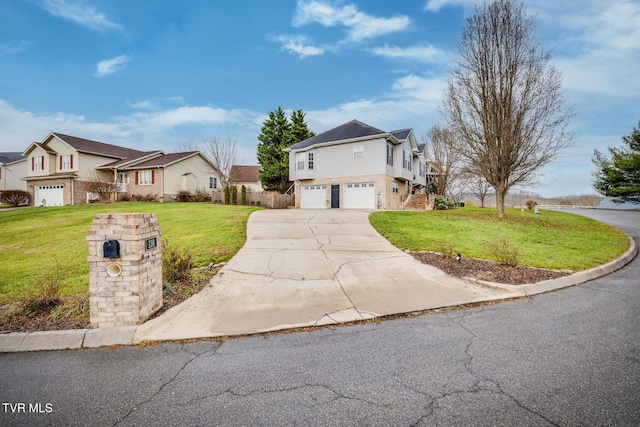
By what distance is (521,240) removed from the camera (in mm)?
10156

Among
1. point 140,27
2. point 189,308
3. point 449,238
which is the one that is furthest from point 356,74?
point 189,308

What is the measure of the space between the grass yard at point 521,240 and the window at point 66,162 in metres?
34.7

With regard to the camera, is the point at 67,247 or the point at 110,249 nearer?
→ the point at 110,249

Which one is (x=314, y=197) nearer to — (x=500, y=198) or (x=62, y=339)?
(x=500, y=198)

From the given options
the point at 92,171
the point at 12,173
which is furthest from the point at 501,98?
the point at 12,173

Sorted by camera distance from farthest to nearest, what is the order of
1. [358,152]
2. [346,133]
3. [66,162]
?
[66,162]
[346,133]
[358,152]

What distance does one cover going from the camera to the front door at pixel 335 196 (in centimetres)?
2409

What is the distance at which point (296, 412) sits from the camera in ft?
7.01

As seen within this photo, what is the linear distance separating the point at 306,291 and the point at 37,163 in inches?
1691

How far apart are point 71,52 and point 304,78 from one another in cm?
1461

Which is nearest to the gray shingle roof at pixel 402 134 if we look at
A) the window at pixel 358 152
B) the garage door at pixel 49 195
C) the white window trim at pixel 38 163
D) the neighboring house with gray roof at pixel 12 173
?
the window at pixel 358 152

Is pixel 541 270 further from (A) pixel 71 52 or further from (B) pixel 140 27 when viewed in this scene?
(A) pixel 71 52

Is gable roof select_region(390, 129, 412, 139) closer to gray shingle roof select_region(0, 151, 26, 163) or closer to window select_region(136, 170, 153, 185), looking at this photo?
window select_region(136, 170, 153, 185)

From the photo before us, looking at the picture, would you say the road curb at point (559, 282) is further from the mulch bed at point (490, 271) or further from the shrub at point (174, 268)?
the shrub at point (174, 268)
